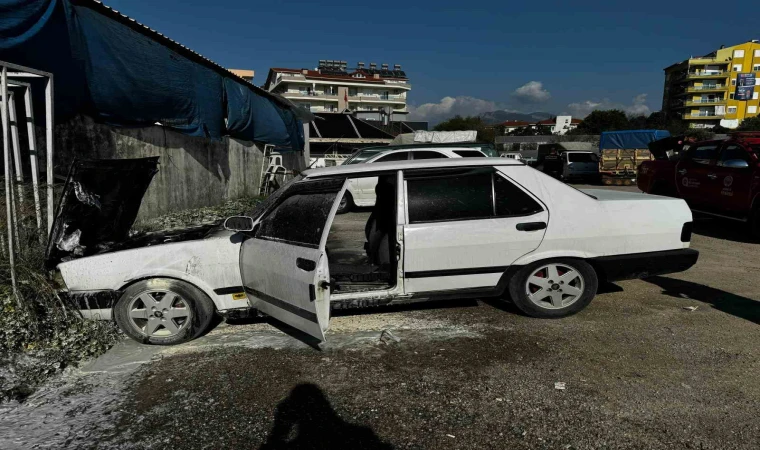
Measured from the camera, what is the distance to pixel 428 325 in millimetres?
4188

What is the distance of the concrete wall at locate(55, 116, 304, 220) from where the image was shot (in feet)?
22.2

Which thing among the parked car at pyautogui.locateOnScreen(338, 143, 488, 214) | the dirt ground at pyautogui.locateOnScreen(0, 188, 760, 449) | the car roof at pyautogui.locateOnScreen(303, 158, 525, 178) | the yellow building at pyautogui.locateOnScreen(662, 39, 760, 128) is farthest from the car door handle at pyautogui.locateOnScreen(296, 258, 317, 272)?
the yellow building at pyautogui.locateOnScreen(662, 39, 760, 128)

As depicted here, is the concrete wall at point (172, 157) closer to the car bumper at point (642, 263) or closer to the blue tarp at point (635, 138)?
the car bumper at point (642, 263)

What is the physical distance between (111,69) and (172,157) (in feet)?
8.29

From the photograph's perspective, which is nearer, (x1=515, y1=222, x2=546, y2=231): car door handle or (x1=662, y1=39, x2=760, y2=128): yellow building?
(x1=515, y1=222, x2=546, y2=231): car door handle

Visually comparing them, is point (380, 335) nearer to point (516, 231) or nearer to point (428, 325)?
point (428, 325)

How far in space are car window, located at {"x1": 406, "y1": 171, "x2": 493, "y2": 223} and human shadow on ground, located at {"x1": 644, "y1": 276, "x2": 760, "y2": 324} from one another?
257 cm

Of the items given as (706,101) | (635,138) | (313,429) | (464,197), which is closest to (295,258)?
(313,429)

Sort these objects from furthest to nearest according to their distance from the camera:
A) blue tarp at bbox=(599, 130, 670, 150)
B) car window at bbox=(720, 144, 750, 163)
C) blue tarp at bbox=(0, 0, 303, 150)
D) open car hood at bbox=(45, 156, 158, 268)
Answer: blue tarp at bbox=(599, 130, 670, 150)
car window at bbox=(720, 144, 750, 163)
blue tarp at bbox=(0, 0, 303, 150)
open car hood at bbox=(45, 156, 158, 268)

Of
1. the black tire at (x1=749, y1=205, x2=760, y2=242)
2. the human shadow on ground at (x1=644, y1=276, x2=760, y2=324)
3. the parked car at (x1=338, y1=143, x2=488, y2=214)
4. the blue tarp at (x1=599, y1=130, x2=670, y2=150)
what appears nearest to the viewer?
the human shadow on ground at (x1=644, y1=276, x2=760, y2=324)

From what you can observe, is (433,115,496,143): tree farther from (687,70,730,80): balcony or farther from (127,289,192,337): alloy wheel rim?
(127,289,192,337): alloy wheel rim

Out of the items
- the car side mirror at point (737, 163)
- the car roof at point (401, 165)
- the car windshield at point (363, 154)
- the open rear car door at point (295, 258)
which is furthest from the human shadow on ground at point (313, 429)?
the car windshield at point (363, 154)

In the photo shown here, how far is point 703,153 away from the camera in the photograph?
8.97 metres

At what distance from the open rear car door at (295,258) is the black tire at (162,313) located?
1.39 feet
